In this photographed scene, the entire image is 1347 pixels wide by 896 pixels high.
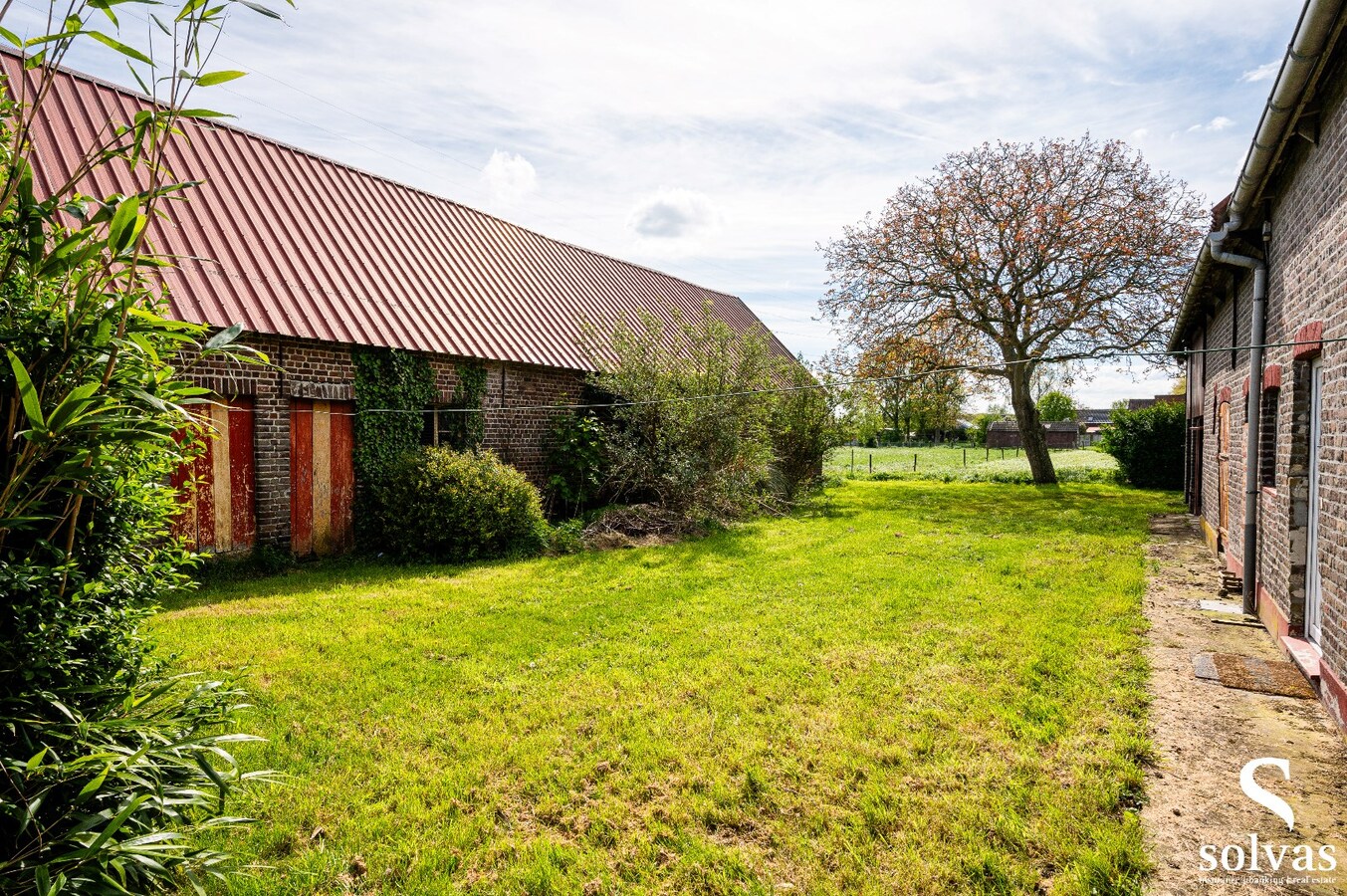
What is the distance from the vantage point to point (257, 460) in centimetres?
877

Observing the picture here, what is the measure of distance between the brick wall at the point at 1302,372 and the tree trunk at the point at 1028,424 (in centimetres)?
1291

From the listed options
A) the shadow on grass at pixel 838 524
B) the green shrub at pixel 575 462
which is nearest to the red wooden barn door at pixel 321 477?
the shadow on grass at pixel 838 524

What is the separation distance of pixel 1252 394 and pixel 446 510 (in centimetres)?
891

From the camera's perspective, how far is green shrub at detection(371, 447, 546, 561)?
9414 mm

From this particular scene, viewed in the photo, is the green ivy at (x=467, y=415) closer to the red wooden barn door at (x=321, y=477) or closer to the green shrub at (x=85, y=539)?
the red wooden barn door at (x=321, y=477)

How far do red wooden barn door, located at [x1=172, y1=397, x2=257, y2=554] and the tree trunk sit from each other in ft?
60.7

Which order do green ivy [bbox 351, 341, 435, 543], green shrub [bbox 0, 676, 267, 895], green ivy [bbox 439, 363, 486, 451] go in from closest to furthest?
green shrub [bbox 0, 676, 267, 895] → green ivy [bbox 351, 341, 435, 543] → green ivy [bbox 439, 363, 486, 451]

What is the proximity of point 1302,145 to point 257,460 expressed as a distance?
1052 cm

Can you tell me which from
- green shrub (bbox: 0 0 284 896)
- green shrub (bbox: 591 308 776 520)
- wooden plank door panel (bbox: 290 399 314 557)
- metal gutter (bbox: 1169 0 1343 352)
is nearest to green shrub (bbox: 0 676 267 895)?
green shrub (bbox: 0 0 284 896)

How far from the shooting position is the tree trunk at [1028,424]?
67.7ft

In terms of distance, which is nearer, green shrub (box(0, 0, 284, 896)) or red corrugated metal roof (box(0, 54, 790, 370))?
green shrub (box(0, 0, 284, 896))

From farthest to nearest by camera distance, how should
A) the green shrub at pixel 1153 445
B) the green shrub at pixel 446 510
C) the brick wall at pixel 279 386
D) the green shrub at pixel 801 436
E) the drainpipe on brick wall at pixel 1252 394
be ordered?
the green shrub at pixel 1153 445
the green shrub at pixel 801 436
the green shrub at pixel 446 510
the brick wall at pixel 279 386
the drainpipe on brick wall at pixel 1252 394
